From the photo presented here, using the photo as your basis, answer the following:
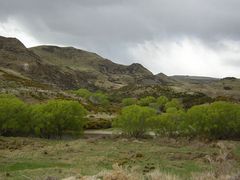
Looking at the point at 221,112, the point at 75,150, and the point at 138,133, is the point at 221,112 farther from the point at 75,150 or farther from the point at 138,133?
the point at 75,150

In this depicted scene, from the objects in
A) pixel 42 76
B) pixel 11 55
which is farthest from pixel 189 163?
pixel 11 55

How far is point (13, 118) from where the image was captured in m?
51.7

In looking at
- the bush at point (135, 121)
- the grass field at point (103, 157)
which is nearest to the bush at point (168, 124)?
the bush at point (135, 121)

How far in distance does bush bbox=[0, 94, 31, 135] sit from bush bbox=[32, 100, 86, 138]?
1.14 m

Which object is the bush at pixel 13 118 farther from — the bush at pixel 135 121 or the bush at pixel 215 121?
the bush at pixel 215 121

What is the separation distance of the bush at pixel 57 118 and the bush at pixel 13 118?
3.74ft

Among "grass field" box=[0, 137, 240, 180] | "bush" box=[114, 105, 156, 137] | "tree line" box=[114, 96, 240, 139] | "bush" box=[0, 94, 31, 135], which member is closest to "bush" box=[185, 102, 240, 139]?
"tree line" box=[114, 96, 240, 139]

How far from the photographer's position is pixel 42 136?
53344 millimetres

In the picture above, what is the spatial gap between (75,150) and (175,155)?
27.0 feet

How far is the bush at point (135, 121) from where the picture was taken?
53.6 metres

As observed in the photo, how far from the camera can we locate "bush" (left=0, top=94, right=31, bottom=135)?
51125 mm

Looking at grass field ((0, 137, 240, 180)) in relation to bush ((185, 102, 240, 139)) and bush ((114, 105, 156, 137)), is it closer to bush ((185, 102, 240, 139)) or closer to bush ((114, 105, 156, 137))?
bush ((185, 102, 240, 139))

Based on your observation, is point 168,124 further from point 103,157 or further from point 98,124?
point 103,157

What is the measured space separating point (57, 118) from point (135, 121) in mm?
9044
